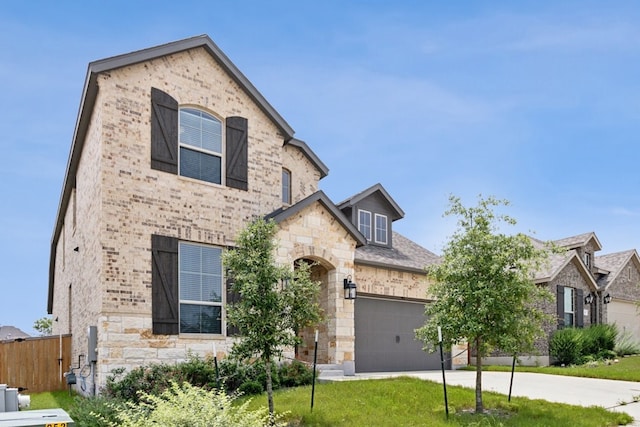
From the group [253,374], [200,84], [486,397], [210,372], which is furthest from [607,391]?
[200,84]

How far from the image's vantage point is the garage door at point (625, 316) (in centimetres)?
3036

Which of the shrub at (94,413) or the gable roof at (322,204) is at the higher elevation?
the gable roof at (322,204)

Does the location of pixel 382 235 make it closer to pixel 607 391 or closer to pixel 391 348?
Result: pixel 391 348

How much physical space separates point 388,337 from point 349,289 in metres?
3.76

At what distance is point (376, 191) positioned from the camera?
21.2m

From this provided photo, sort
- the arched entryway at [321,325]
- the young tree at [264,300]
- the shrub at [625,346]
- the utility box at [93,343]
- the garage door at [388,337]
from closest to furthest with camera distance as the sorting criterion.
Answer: the young tree at [264,300] → the utility box at [93,343] → the arched entryway at [321,325] → the garage door at [388,337] → the shrub at [625,346]

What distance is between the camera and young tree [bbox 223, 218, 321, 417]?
34.4 ft

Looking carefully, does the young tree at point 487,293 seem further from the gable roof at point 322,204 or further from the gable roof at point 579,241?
the gable roof at point 579,241

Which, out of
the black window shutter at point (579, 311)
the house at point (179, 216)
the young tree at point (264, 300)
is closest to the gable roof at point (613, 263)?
the black window shutter at point (579, 311)

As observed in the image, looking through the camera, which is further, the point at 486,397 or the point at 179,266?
the point at 179,266

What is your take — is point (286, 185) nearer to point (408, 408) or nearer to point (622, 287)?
point (408, 408)

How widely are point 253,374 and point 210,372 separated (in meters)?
1.06

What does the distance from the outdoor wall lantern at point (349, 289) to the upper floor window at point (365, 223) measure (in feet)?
14.5

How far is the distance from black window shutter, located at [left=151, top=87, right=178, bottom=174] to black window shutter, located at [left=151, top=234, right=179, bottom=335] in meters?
1.85
